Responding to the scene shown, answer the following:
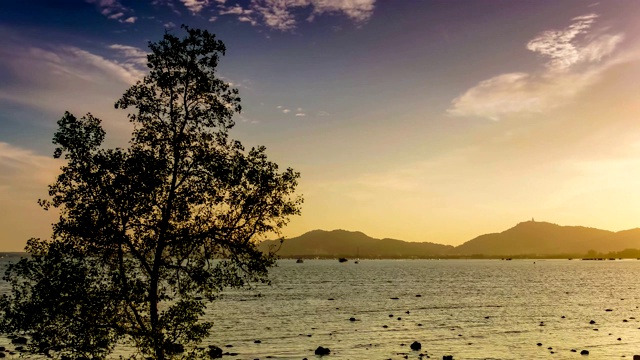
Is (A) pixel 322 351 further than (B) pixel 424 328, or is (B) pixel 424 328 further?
(B) pixel 424 328

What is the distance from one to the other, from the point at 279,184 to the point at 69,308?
1249cm

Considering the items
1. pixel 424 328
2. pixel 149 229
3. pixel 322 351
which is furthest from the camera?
pixel 424 328

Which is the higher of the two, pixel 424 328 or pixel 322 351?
pixel 322 351

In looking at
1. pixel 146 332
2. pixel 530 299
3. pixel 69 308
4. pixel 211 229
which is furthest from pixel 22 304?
pixel 530 299

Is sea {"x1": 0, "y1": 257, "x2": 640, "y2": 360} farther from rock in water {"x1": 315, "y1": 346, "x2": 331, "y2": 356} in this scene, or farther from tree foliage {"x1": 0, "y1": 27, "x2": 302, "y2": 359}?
tree foliage {"x1": 0, "y1": 27, "x2": 302, "y2": 359}

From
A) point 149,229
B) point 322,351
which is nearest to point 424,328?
point 322,351

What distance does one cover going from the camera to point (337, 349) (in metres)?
65.0

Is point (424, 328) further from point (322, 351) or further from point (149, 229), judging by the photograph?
point (149, 229)

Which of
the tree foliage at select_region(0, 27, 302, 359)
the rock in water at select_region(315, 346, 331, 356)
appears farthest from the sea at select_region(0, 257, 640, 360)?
the tree foliage at select_region(0, 27, 302, 359)

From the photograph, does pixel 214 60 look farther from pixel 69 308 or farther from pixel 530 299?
pixel 530 299

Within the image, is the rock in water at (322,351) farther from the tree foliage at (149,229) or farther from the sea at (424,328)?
the tree foliage at (149,229)

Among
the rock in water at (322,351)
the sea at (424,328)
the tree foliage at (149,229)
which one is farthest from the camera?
the sea at (424,328)

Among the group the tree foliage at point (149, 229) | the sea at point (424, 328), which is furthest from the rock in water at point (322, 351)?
the tree foliage at point (149, 229)

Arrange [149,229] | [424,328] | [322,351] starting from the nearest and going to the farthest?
[149,229], [322,351], [424,328]
